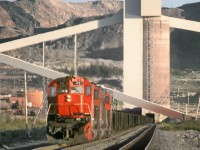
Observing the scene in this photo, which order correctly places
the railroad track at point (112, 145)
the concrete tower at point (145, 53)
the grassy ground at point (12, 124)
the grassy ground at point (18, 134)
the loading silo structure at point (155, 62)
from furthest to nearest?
1. the loading silo structure at point (155, 62)
2. the concrete tower at point (145, 53)
3. the grassy ground at point (12, 124)
4. the grassy ground at point (18, 134)
5. the railroad track at point (112, 145)

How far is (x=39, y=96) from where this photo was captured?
178500 millimetres

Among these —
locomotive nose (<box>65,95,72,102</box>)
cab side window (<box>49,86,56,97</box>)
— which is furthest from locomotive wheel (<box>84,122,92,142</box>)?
cab side window (<box>49,86,56,97</box>)

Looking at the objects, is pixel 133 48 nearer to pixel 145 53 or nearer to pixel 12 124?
pixel 145 53

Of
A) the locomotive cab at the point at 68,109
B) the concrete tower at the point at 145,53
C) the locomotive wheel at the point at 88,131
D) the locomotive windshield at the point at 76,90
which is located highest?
the concrete tower at the point at 145,53

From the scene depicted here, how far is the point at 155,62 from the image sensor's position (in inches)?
5556

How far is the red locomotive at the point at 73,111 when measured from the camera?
3022 centimetres

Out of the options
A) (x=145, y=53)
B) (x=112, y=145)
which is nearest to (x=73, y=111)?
(x=112, y=145)

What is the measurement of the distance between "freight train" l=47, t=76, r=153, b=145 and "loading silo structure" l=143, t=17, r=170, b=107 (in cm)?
10266

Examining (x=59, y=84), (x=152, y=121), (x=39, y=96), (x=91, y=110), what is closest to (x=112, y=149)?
(x=91, y=110)

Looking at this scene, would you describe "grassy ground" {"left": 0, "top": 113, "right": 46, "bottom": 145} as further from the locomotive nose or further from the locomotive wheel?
the locomotive wheel

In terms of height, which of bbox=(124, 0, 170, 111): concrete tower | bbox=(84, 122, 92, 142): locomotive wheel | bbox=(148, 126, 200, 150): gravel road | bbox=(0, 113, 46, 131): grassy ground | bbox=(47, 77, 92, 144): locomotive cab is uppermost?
bbox=(124, 0, 170, 111): concrete tower

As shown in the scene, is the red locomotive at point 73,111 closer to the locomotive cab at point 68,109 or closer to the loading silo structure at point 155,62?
the locomotive cab at point 68,109

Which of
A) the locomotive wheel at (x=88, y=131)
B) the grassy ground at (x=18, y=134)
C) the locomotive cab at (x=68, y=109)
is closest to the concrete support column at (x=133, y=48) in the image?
the grassy ground at (x=18, y=134)

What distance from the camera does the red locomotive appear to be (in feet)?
99.1
